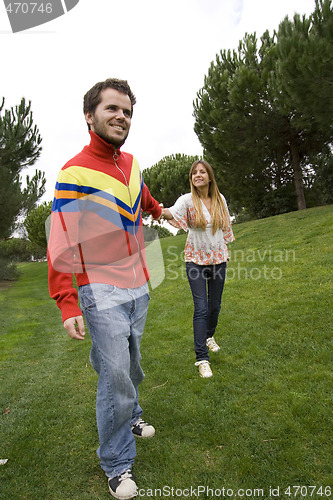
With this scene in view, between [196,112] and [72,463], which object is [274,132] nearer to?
[196,112]

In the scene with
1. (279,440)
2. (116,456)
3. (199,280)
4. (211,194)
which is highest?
(211,194)

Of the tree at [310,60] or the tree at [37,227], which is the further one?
the tree at [37,227]

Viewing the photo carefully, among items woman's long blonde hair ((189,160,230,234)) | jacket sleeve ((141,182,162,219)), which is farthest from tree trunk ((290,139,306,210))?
jacket sleeve ((141,182,162,219))

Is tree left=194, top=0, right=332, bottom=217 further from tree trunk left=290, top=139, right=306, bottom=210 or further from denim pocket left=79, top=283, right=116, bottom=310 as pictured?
denim pocket left=79, top=283, right=116, bottom=310

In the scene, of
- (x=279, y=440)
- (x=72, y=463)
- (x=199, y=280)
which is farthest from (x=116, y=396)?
(x=199, y=280)

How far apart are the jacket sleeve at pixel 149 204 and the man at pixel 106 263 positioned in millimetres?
433

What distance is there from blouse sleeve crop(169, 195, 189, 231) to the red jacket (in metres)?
1.16

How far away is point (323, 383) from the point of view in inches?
122

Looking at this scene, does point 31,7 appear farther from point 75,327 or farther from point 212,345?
point 212,345

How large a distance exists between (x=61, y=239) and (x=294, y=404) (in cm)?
227

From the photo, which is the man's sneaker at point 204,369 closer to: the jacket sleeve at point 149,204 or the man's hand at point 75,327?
the jacket sleeve at point 149,204

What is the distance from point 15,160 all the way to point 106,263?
53.8 feet

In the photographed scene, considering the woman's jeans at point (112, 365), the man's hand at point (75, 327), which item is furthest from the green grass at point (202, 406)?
the man's hand at point (75, 327)

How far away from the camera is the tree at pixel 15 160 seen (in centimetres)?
1573
